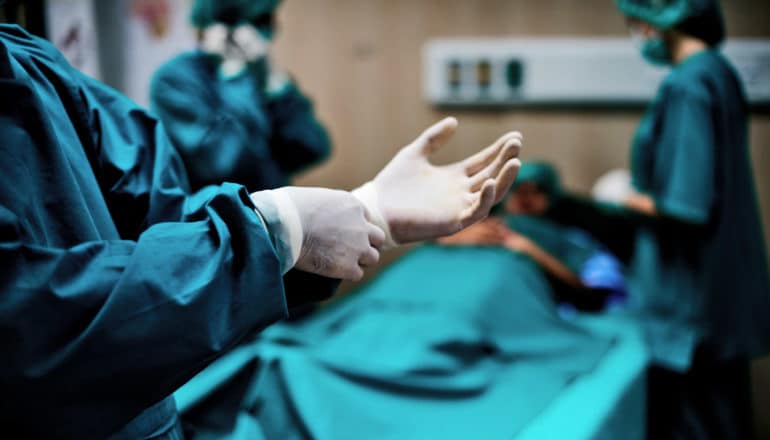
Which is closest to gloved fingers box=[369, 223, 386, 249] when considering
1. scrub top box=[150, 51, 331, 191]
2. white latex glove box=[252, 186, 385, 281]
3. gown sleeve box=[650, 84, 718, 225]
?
white latex glove box=[252, 186, 385, 281]

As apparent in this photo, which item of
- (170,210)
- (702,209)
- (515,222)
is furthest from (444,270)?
(170,210)

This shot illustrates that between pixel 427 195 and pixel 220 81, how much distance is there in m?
1.37

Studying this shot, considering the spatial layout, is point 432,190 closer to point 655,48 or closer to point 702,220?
point 702,220

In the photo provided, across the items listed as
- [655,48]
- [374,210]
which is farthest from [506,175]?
[655,48]

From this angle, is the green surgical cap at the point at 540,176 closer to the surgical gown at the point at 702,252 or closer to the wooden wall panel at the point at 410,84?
the wooden wall panel at the point at 410,84

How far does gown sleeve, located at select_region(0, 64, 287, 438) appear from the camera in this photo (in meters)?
0.67

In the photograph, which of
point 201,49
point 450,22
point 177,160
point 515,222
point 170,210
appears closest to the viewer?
point 170,210

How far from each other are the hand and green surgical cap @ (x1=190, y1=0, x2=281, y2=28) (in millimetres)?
1525

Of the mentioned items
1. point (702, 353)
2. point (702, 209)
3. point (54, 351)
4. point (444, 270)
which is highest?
point (54, 351)

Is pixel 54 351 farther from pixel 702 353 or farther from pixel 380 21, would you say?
pixel 380 21

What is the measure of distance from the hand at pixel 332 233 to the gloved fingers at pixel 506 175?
0.62 feet

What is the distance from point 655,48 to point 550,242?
890 mm

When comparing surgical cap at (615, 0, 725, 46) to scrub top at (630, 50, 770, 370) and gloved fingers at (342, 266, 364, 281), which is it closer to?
scrub top at (630, 50, 770, 370)

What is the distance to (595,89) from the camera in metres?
2.92
